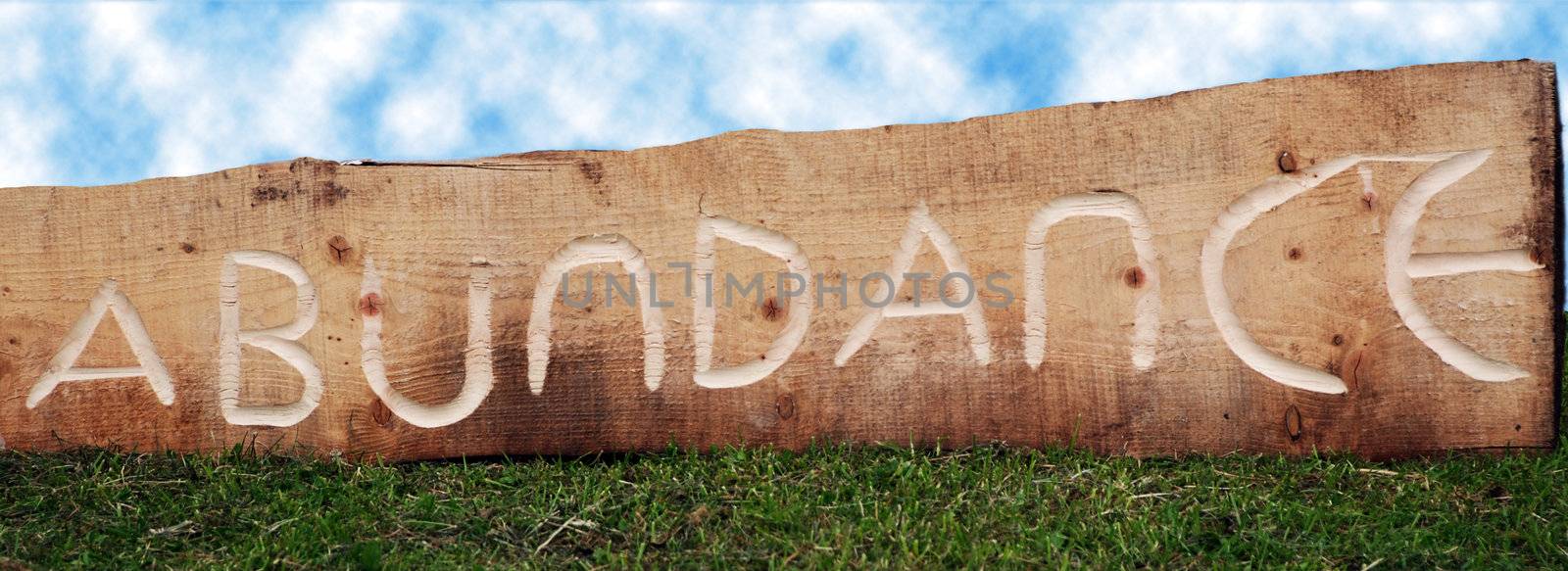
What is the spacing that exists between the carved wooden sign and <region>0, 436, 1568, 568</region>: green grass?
12cm

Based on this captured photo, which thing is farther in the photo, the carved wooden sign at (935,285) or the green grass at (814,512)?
the carved wooden sign at (935,285)

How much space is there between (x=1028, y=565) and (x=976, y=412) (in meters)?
0.74

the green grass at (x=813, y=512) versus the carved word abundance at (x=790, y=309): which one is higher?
the carved word abundance at (x=790, y=309)

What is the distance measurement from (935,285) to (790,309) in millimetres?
381

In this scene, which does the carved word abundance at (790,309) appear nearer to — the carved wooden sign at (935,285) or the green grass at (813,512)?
the carved wooden sign at (935,285)

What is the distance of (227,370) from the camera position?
333cm

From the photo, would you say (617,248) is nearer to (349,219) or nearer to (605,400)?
(605,400)

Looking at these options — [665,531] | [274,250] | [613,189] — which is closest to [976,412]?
[665,531]

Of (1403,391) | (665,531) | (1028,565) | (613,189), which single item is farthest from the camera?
(613,189)

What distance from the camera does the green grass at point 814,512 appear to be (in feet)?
8.03

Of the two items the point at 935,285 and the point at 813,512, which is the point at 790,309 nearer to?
the point at 935,285

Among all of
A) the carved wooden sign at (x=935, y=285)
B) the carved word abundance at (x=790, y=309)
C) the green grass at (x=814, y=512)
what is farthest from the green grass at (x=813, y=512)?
the carved word abundance at (x=790, y=309)

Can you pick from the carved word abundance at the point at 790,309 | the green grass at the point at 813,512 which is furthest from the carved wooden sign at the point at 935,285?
the green grass at the point at 813,512

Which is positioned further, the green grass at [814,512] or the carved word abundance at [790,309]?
the carved word abundance at [790,309]
